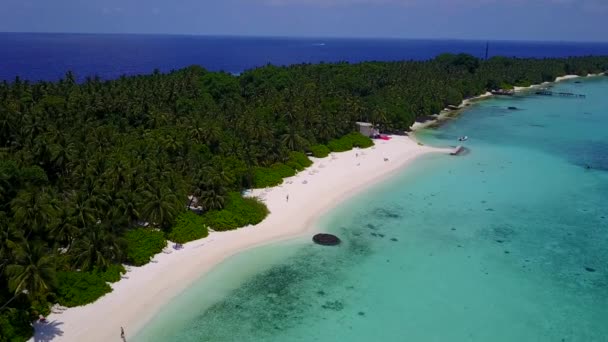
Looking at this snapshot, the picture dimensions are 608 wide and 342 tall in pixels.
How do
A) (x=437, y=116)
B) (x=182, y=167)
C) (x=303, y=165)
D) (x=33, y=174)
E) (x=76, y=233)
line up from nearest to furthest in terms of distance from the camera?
(x=76, y=233) → (x=33, y=174) → (x=182, y=167) → (x=303, y=165) → (x=437, y=116)

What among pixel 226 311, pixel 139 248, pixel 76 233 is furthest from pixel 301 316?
pixel 76 233

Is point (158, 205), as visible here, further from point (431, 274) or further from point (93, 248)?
point (431, 274)

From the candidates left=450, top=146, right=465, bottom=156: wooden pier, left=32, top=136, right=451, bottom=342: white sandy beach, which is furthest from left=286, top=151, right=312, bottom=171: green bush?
left=450, top=146, right=465, bottom=156: wooden pier

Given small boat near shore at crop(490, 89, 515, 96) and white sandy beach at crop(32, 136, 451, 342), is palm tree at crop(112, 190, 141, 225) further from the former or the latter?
small boat near shore at crop(490, 89, 515, 96)

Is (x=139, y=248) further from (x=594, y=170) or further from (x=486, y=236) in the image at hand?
(x=594, y=170)

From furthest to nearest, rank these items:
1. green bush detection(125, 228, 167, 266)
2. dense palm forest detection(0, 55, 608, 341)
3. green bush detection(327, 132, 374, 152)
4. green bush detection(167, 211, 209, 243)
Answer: green bush detection(327, 132, 374, 152) → green bush detection(167, 211, 209, 243) → green bush detection(125, 228, 167, 266) → dense palm forest detection(0, 55, 608, 341)

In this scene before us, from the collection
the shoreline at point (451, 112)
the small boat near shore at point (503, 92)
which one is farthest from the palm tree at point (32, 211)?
the small boat near shore at point (503, 92)

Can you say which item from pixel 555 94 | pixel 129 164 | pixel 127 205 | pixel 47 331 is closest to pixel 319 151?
pixel 129 164
